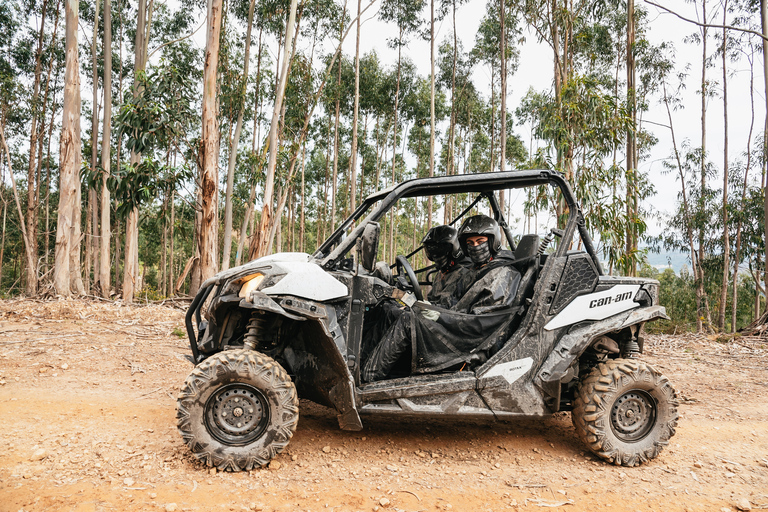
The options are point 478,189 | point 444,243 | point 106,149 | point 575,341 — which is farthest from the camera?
point 106,149

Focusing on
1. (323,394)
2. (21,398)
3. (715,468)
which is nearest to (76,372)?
(21,398)

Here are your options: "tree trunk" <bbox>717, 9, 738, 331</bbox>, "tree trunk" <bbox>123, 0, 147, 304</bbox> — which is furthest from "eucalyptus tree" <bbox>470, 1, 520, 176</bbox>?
"tree trunk" <bbox>123, 0, 147, 304</bbox>

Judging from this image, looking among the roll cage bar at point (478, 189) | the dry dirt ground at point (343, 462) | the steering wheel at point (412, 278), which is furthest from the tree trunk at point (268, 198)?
the roll cage bar at point (478, 189)

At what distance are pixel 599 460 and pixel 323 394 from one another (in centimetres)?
222

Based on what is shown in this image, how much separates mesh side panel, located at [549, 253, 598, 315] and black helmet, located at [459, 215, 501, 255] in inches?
29.3

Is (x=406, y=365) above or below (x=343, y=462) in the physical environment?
above

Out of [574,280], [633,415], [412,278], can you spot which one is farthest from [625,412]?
[412,278]

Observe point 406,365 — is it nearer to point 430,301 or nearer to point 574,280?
point 430,301

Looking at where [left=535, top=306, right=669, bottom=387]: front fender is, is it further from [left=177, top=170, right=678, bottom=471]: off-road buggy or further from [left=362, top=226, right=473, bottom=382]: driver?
[left=362, top=226, right=473, bottom=382]: driver

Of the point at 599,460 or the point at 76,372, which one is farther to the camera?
the point at 76,372

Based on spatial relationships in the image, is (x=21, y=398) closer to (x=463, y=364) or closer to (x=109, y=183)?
(x=463, y=364)

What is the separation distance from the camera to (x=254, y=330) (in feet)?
11.7

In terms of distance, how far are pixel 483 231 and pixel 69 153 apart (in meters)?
10.8

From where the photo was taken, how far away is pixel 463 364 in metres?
3.78
